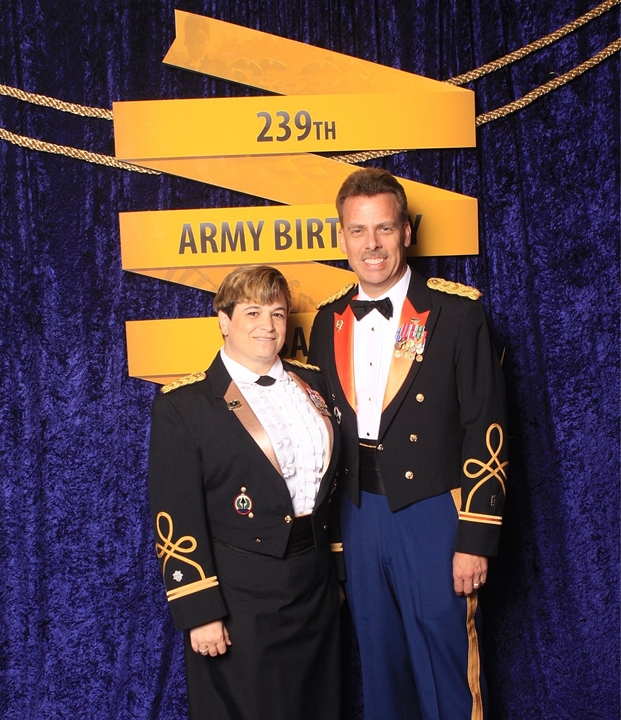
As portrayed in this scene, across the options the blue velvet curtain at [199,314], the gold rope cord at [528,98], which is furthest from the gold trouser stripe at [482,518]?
the gold rope cord at [528,98]

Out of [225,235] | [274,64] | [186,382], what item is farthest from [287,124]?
[186,382]

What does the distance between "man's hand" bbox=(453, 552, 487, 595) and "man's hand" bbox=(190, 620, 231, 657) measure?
2.09 feet

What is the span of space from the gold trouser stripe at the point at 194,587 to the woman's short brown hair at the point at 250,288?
69cm

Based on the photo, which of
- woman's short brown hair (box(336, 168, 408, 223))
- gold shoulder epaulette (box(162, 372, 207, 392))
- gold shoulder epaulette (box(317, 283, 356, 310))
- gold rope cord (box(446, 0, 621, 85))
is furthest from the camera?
gold rope cord (box(446, 0, 621, 85))

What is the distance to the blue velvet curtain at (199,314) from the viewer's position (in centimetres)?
259

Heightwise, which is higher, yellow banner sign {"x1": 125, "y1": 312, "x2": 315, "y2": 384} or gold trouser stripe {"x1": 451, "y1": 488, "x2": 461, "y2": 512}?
yellow banner sign {"x1": 125, "y1": 312, "x2": 315, "y2": 384}

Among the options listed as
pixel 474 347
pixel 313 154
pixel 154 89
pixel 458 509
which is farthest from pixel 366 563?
pixel 154 89

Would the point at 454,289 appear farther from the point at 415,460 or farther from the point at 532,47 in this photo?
the point at 532,47

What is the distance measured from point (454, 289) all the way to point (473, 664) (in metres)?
1.04

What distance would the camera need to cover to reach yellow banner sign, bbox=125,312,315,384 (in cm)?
262

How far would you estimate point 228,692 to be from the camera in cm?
195

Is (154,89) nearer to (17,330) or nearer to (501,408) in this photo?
(17,330)

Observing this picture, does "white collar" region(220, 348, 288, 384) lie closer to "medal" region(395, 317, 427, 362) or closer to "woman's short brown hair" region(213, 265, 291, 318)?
"woman's short brown hair" region(213, 265, 291, 318)

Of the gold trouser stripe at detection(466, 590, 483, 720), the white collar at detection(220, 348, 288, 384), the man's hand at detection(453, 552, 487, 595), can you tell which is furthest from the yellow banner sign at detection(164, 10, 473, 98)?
the gold trouser stripe at detection(466, 590, 483, 720)
